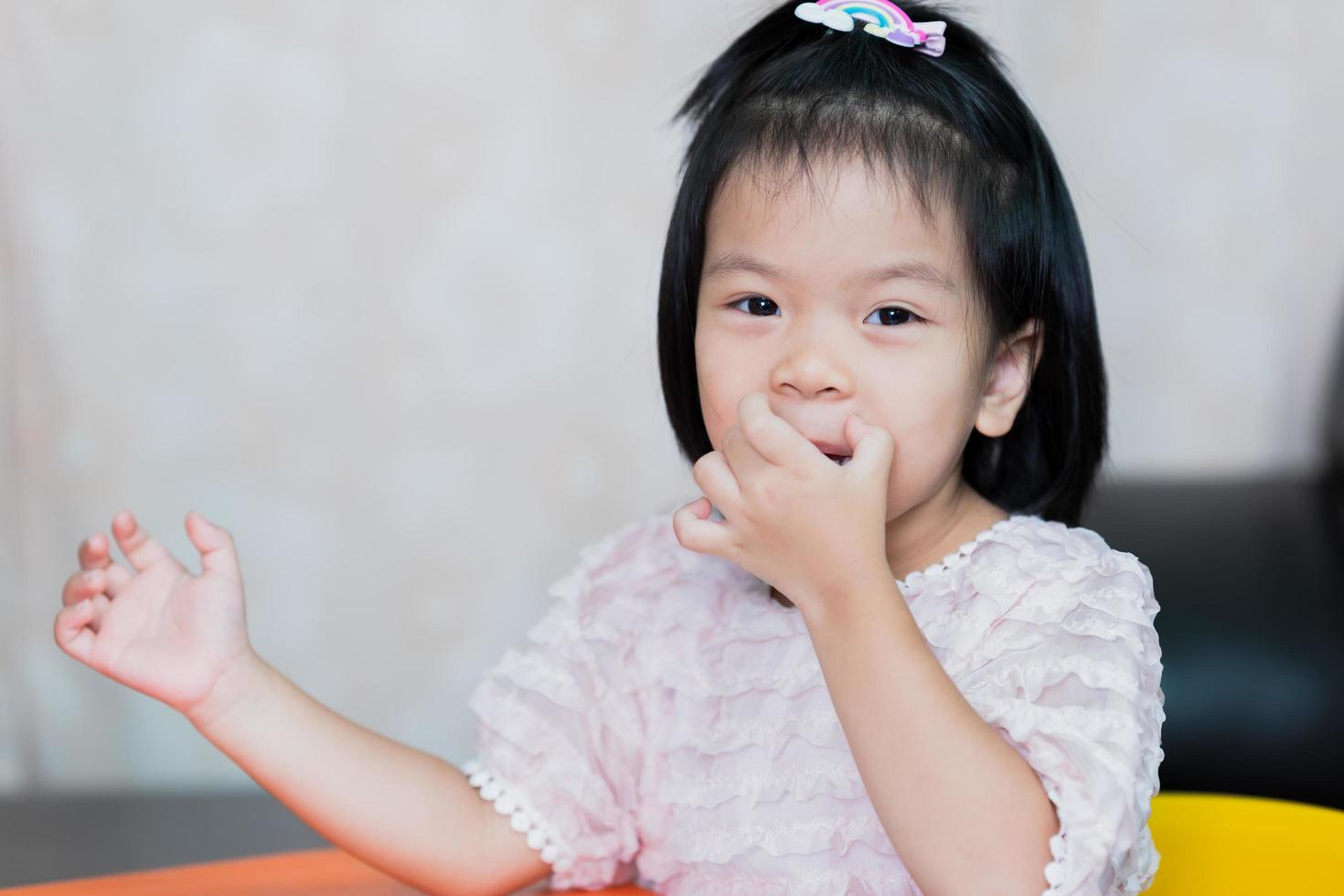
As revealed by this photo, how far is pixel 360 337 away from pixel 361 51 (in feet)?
1.18

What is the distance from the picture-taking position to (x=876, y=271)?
906mm

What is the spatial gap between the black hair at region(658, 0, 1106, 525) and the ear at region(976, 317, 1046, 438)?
1cm

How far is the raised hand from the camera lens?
3.12ft

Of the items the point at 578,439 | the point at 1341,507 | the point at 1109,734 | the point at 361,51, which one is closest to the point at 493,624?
the point at 578,439

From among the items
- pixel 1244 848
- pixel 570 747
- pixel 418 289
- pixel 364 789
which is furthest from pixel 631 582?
pixel 418 289

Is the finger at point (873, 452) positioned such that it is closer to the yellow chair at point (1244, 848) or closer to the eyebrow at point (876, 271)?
the eyebrow at point (876, 271)

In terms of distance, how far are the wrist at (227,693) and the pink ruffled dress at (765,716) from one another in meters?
0.18

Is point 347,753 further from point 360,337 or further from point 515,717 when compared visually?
point 360,337

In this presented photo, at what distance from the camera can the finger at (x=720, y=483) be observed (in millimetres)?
819

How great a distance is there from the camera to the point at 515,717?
1067 mm

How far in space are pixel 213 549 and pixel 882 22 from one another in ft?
1.84

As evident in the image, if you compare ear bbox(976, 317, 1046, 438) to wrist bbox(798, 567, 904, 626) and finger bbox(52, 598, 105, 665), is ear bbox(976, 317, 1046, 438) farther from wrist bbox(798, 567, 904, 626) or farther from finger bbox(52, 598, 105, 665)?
finger bbox(52, 598, 105, 665)

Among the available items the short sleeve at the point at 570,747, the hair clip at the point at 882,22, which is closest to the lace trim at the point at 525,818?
the short sleeve at the point at 570,747

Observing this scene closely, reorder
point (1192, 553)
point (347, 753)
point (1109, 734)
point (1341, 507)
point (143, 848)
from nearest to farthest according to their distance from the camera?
point (1109, 734)
point (347, 753)
point (1192, 553)
point (1341, 507)
point (143, 848)
